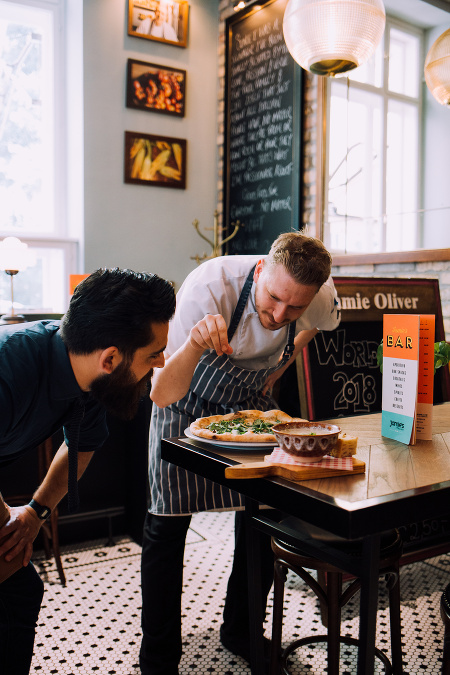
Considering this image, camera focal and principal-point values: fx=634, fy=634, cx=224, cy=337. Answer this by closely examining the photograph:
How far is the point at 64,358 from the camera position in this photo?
1.46m

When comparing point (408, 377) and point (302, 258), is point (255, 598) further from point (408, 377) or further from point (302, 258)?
point (302, 258)

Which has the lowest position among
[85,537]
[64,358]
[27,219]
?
[85,537]

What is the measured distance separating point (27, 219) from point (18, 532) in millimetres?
3779

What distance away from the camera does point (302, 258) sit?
1.72 meters

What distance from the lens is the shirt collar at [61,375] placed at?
1451mm

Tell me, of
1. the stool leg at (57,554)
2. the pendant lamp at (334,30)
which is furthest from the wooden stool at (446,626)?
the pendant lamp at (334,30)

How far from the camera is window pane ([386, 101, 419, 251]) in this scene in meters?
3.56

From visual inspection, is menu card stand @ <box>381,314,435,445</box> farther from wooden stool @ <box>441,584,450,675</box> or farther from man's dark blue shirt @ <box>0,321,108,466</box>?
man's dark blue shirt @ <box>0,321,108,466</box>

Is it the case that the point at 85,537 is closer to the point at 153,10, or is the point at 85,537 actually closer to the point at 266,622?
the point at 266,622

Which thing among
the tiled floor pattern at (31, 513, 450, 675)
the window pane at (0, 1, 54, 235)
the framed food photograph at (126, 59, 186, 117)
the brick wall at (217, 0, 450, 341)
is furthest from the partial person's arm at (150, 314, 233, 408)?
the framed food photograph at (126, 59, 186, 117)

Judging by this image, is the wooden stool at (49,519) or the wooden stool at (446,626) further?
the wooden stool at (49,519)

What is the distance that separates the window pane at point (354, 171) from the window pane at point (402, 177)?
0.25 ft

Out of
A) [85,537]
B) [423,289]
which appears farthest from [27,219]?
[423,289]

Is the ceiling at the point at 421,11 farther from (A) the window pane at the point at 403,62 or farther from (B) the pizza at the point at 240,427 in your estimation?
(B) the pizza at the point at 240,427
